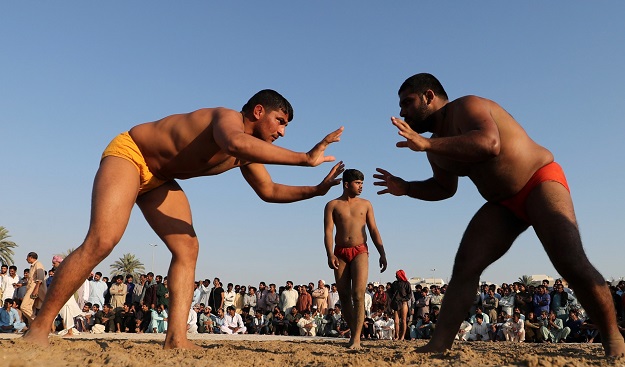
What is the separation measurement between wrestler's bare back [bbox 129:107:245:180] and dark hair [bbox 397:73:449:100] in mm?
1249

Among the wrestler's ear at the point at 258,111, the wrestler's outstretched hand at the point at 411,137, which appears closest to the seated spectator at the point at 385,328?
the wrestler's ear at the point at 258,111

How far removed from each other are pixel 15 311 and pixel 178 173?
10565 millimetres

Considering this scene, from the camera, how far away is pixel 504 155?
140 inches

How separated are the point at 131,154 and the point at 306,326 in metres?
12.1

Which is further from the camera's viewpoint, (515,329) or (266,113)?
(515,329)

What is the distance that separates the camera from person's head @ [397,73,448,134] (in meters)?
3.91

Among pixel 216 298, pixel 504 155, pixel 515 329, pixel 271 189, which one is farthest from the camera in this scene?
pixel 216 298

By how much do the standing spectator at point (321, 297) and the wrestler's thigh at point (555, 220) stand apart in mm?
13525

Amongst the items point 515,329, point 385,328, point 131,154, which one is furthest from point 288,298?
point 131,154

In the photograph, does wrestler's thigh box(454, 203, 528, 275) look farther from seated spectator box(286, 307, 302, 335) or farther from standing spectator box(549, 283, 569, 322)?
seated spectator box(286, 307, 302, 335)

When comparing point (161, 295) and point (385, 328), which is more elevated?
point (161, 295)

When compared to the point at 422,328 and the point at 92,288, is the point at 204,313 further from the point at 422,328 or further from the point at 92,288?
the point at 422,328

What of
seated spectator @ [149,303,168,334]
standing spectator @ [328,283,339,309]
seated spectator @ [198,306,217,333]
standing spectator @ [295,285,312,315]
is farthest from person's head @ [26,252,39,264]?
standing spectator @ [328,283,339,309]

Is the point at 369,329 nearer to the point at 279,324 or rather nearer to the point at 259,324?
the point at 279,324
